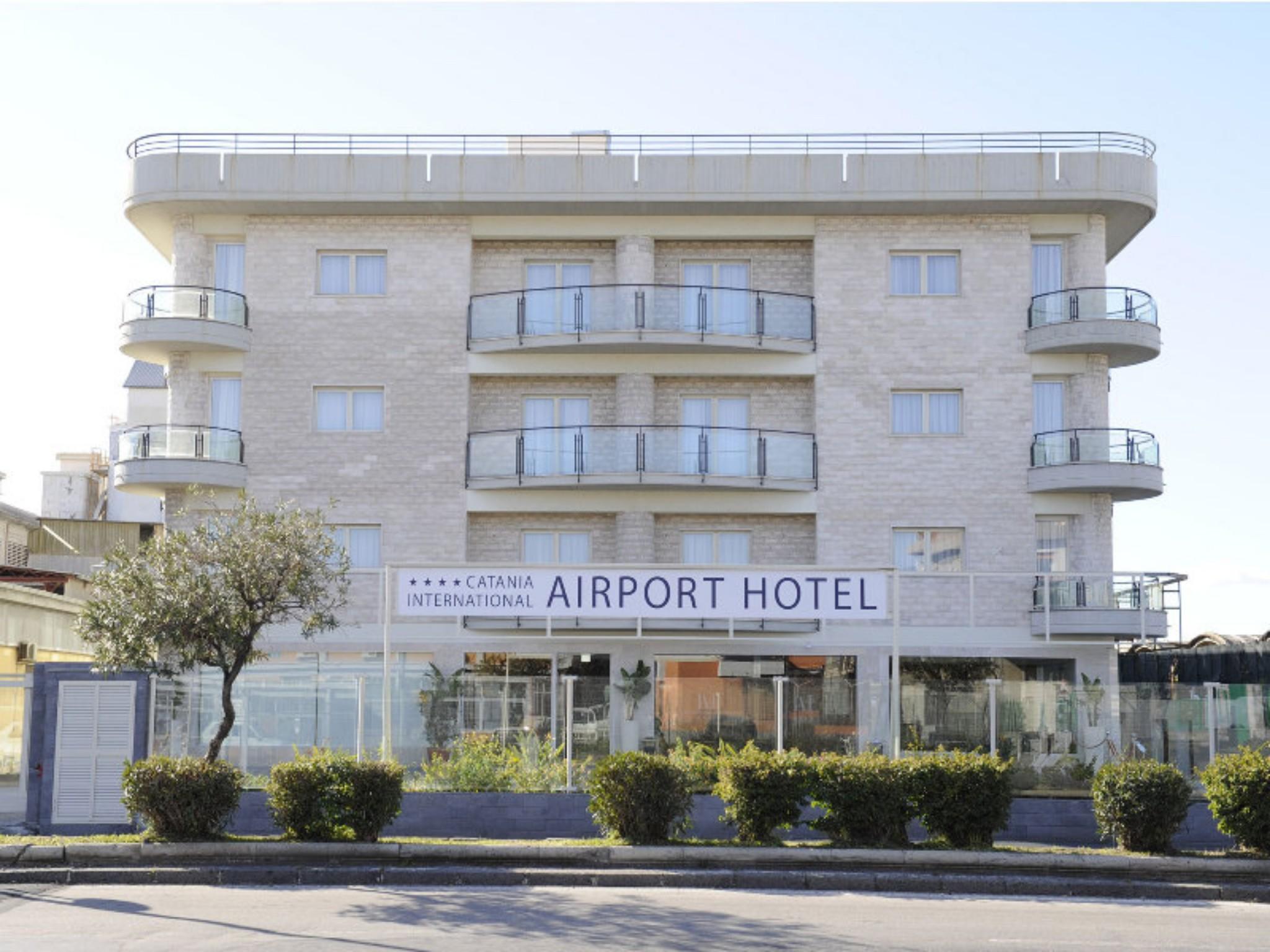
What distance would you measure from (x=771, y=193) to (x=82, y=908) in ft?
77.1

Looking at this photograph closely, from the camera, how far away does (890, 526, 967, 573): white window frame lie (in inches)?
1358

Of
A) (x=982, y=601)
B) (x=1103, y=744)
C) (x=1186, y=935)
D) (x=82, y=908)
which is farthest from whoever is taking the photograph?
(x=982, y=601)

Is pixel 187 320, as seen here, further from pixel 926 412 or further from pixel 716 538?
pixel 926 412

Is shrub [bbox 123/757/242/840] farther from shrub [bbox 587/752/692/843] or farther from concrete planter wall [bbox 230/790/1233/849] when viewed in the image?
shrub [bbox 587/752/692/843]

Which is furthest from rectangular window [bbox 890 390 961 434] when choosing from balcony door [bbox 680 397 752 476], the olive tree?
the olive tree

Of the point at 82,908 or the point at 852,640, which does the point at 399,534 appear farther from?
the point at 82,908

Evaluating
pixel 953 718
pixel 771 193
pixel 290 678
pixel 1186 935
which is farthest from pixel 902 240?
pixel 1186 935

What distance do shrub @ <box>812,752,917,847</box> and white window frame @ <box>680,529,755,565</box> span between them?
54.8ft

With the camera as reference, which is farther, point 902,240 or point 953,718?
point 902,240

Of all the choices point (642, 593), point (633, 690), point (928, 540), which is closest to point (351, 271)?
point (928, 540)

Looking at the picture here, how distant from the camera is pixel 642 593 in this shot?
21.4 m

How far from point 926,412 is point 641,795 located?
1888 centimetres

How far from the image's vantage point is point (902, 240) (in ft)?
116

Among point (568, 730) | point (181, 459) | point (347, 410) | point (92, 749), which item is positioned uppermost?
point (347, 410)
